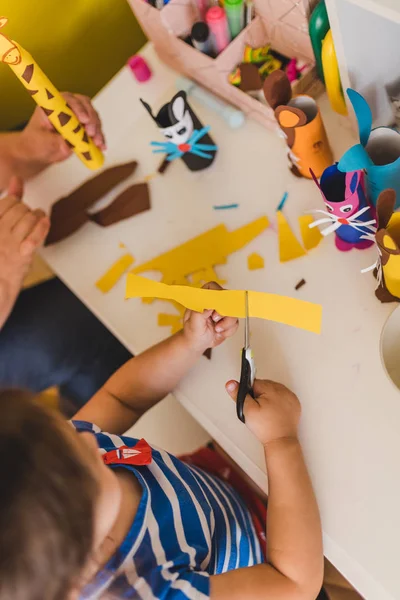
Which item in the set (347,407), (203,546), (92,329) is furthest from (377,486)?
(92,329)

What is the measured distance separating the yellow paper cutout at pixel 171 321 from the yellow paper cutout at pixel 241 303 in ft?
0.41

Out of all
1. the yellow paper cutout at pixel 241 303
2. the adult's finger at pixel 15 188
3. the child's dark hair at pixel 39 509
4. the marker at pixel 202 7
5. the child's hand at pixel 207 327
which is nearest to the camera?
the child's dark hair at pixel 39 509

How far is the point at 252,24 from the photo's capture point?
28.6 inches

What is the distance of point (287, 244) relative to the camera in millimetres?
702

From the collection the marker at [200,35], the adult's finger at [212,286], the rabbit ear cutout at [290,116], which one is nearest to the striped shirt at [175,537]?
the adult's finger at [212,286]

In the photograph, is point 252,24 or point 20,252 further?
point 20,252

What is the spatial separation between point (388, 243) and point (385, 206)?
39 mm

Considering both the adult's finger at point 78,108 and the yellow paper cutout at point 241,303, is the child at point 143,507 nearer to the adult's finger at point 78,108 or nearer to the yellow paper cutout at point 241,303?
the yellow paper cutout at point 241,303

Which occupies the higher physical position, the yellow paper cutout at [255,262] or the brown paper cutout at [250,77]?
the brown paper cutout at [250,77]

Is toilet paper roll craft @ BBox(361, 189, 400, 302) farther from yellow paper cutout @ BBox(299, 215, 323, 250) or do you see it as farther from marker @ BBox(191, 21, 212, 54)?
marker @ BBox(191, 21, 212, 54)

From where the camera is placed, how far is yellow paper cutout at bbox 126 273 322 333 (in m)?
0.53

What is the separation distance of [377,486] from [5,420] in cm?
38

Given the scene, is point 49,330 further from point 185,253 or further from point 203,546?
point 203,546

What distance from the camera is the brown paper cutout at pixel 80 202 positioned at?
849 mm
